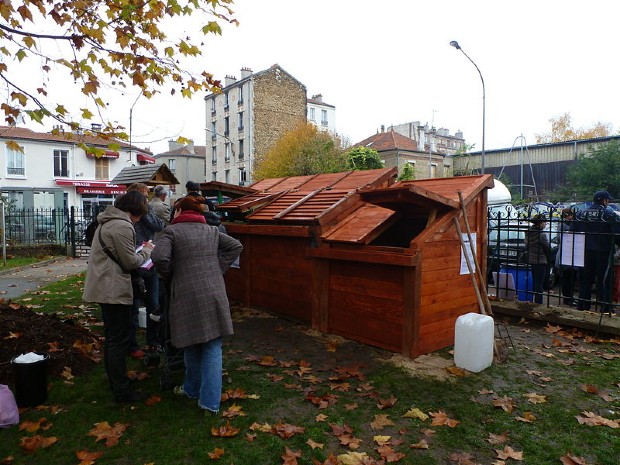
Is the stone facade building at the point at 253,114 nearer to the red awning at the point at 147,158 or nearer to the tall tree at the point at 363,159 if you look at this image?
the red awning at the point at 147,158

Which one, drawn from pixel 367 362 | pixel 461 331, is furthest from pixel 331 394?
pixel 461 331

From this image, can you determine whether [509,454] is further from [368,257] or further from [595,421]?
[368,257]

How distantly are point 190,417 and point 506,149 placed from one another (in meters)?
39.1

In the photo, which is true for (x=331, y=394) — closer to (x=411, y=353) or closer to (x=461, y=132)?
(x=411, y=353)

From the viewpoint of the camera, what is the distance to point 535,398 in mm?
4203

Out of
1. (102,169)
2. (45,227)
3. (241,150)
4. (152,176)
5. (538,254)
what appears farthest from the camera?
(241,150)

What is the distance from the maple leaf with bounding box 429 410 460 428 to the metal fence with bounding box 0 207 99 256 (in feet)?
51.3

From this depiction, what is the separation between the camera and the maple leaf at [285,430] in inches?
137

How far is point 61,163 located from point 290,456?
40.6m

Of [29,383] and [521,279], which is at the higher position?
[521,279]

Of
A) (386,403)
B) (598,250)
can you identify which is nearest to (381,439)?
(386,403)

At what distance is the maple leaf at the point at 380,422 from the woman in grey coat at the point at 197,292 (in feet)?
4.37

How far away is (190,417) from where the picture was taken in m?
3.79

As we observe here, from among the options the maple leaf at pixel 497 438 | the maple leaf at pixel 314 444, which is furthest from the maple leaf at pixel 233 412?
the maple leaf at pixel 497 438
